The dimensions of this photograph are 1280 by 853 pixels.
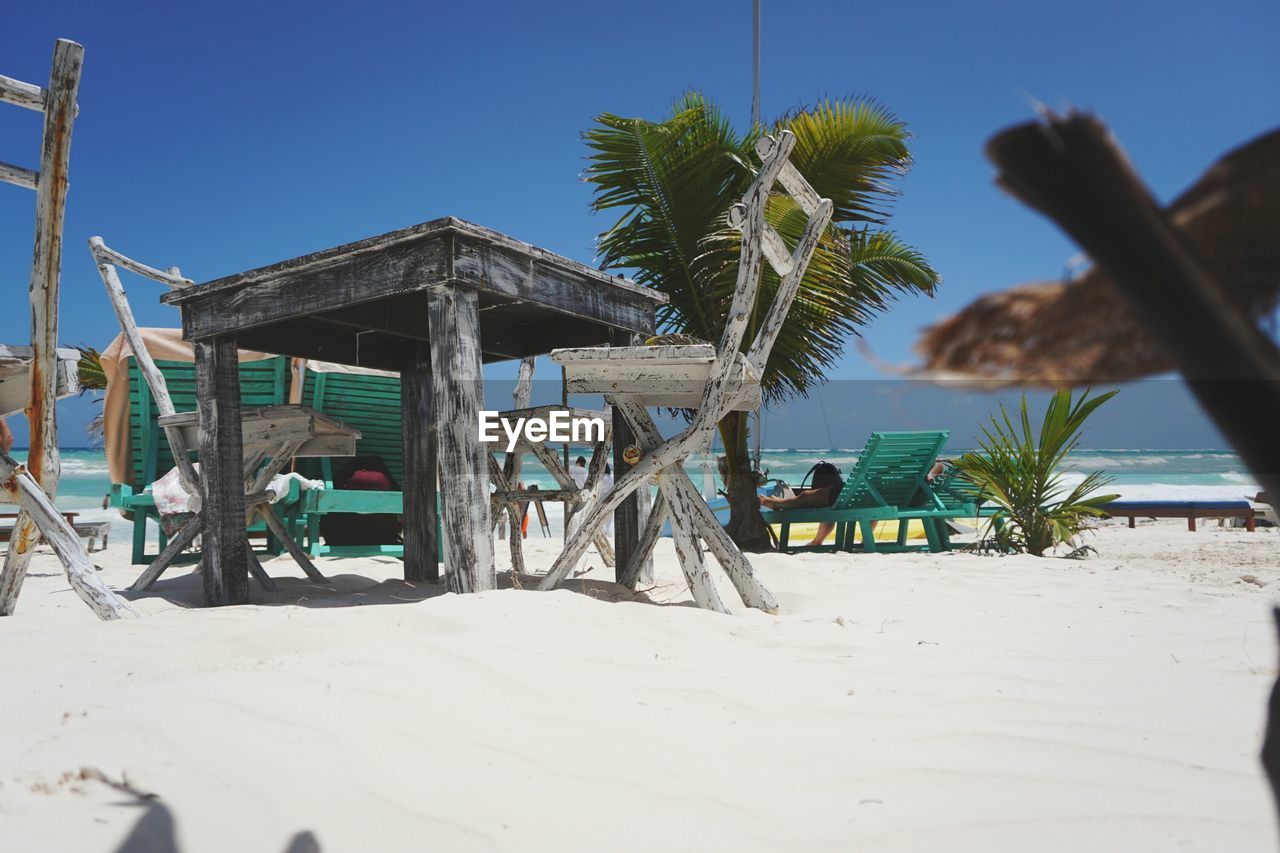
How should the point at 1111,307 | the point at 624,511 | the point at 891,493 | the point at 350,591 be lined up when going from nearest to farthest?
the point at 1111,307, the point at 624,511, the point at 350,591, the point at 891,493

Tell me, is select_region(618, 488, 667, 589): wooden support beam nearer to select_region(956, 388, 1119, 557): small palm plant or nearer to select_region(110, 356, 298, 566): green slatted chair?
select_region(110, 356, 298, 566): green slatted chair

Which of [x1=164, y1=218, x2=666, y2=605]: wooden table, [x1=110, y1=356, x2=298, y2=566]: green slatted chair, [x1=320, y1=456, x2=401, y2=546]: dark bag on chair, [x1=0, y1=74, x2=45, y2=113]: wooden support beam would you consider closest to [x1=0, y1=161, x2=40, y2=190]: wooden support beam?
[x1=0, y1=74, x2=45, y2=113]: wooden support beam

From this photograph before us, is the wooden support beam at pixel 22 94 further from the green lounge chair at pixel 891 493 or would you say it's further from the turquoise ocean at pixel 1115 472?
the turquoise ocean at pixel 1115 472

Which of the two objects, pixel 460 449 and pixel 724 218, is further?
pixel 724 218

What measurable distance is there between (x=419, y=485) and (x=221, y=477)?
131cm

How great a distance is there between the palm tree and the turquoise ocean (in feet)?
43.8

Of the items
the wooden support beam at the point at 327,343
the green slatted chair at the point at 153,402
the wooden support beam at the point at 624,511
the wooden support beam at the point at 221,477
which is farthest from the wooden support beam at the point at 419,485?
the green slatted chair at the point at 153,402

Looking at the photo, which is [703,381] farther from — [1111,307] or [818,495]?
[818,495]

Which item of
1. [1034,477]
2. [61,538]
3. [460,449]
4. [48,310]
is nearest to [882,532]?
[1034,477]

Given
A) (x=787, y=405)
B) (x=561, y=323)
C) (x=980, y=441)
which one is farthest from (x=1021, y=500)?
(x=561, y=323)

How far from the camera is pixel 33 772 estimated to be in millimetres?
1551
